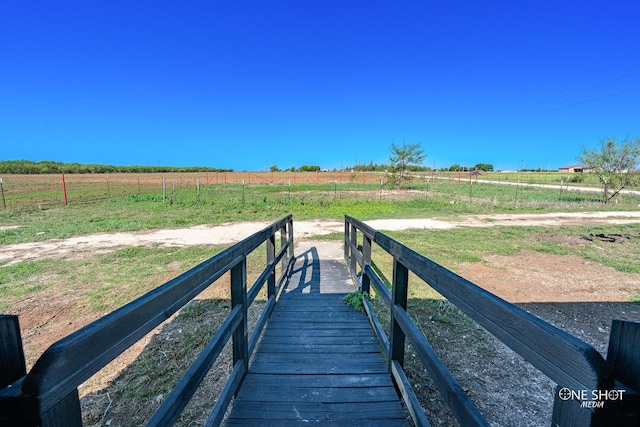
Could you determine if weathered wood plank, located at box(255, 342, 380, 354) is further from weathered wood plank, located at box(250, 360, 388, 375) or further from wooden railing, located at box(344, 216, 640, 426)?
wooden railing, located at box(344, 216, 640, 426)

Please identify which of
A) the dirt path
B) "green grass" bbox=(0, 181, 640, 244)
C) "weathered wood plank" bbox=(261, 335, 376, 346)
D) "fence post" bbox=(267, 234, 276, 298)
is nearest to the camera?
"weathered wood plank" bbox=(261, 335, 376, 346)

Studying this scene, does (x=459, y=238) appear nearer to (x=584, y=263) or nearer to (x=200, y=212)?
(x=584, y=263)

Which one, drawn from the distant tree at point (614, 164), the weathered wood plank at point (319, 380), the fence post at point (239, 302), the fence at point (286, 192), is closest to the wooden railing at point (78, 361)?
the fence post at point (239, 302)

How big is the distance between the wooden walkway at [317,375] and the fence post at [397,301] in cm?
21

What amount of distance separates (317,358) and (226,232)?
7.68 m

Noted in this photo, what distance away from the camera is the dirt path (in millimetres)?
7367

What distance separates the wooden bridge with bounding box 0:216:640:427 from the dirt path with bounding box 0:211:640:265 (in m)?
5.37

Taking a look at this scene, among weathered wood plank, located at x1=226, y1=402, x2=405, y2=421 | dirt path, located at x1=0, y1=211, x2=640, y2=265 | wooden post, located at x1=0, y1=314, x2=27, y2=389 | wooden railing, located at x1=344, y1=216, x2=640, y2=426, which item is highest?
wooden post, located at x1=0, y1=314, x2=27, y2=389

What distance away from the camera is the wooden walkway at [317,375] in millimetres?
1935

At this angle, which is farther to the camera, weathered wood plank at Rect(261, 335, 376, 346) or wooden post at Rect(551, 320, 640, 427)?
weathered wood plank at Rect(261, 335, 376, 346)

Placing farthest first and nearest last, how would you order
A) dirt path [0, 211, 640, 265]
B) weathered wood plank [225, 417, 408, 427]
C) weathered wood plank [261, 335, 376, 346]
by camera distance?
dirt path [0, 211, 640, 265] < weathered wood plank [261, 335, 376, 346] < weathered wood plank [225, 417, 408, 427]

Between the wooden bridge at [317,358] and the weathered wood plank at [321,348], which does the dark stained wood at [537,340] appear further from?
the weathered wood plank at [321,348]

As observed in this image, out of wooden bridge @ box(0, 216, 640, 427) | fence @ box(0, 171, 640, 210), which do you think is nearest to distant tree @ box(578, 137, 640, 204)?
fence @ box(0, 171, 640, 210)

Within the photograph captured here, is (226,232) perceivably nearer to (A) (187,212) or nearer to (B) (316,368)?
(A) (187,212)
